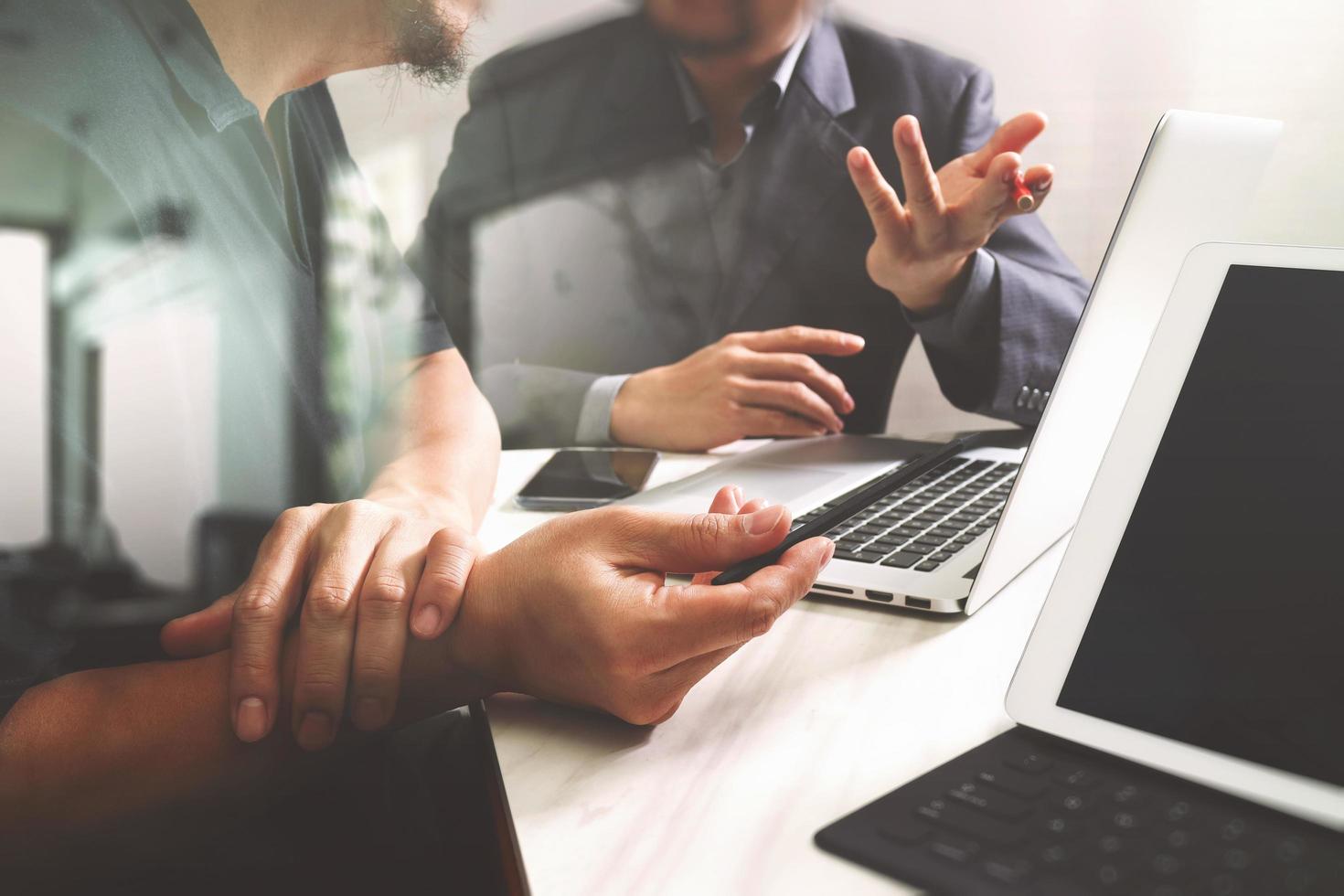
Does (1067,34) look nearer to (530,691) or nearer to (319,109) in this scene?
(319,109)

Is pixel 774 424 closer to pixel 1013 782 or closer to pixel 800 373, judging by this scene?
pixel 800 373

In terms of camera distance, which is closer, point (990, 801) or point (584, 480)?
point (990, 801)

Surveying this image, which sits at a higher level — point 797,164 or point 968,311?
point 797,164

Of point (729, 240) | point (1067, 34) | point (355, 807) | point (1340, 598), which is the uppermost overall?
point (1067, 34)

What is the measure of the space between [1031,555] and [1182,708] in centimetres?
24

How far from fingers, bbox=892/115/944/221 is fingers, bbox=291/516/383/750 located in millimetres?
579

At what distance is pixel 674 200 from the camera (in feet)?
4.50

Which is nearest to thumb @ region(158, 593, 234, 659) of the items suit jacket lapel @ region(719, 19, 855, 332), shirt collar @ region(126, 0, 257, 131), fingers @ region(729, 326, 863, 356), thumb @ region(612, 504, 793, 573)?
thumb @ region(612, 504, 793, 573)

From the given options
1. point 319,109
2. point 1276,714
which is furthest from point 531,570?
point 319,109

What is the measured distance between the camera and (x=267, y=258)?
2.86 feet

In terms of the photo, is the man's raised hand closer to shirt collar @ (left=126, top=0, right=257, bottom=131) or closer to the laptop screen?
the laptop screen

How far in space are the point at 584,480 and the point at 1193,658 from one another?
539 mm

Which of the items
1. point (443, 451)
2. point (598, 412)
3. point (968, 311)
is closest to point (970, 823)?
point (443, 451)

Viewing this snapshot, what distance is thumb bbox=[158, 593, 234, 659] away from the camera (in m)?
0.44
